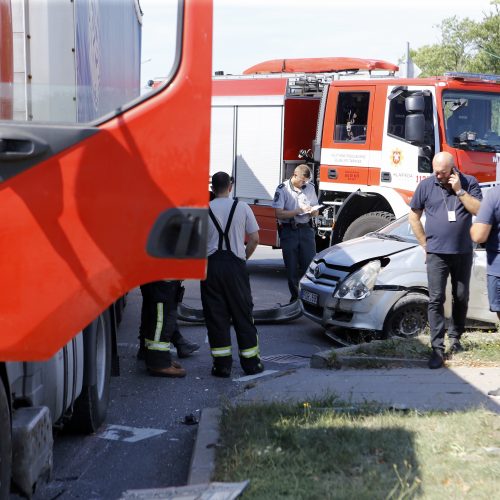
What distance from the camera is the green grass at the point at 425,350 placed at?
814cm

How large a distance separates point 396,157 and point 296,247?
83.6 inches

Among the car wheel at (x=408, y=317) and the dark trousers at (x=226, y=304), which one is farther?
the car wheel at (x=408, y=317)

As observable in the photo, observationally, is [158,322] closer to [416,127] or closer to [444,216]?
[444,216]

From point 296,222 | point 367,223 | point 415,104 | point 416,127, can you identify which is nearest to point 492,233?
point 296,222

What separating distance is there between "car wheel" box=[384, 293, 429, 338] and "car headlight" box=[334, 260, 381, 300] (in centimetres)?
33

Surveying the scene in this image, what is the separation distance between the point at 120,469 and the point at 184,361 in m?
3.27

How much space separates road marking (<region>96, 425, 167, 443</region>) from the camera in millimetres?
6500

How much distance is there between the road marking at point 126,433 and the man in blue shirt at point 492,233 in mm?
2706

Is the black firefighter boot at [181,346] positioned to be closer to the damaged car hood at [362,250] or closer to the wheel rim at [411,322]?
the damaged car hood at [362,250]

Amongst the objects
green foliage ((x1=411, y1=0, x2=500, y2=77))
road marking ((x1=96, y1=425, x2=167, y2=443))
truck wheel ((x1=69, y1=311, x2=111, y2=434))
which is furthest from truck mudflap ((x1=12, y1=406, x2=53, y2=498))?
green foliage ((x1=411, y1=0, x2=500, y2=77))

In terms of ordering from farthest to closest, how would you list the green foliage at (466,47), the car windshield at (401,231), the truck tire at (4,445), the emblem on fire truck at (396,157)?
the green foliage at (466,47)
the emblem on fire truck at (396,157)
the car windshield at (401,231)
the truck tire at (4,445)

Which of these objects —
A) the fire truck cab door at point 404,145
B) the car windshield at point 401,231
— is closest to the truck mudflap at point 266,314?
the car windshield at point 401,231

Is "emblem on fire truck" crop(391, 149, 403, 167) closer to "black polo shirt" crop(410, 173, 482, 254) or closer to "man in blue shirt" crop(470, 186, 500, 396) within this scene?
"black polo shirt" crop(410, 173, 482, 254)

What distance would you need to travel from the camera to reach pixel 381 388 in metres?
7.30
